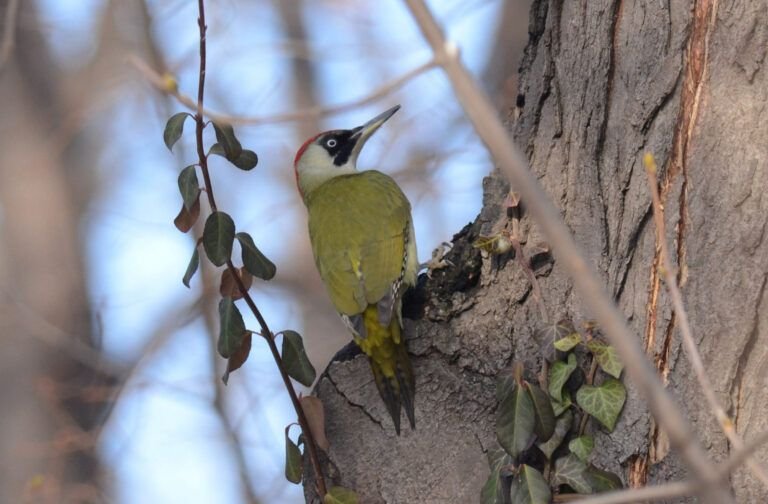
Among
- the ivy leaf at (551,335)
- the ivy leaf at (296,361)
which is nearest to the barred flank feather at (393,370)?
the ivy leaf at (296,361)

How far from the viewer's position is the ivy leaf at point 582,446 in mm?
2467

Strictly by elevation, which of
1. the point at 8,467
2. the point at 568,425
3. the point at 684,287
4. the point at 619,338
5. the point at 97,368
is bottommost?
the point at 619,338

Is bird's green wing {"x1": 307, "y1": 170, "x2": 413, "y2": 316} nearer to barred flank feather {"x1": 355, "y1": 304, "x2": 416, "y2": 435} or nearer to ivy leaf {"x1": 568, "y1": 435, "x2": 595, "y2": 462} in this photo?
barred flank feather {"x1": 355, "y1": 304, "x2": 416, "y2": 435}

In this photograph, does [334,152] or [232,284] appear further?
[334,152]

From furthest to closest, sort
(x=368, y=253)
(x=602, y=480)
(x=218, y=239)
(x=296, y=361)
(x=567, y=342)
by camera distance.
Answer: (x=368, y=253) → (x=296, y=361) → (x=218, y=239) → (x=567, y=342) → (x=602, y=480)

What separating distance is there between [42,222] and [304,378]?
3903 mm

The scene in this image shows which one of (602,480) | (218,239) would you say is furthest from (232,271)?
(602,480)

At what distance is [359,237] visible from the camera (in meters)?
3.49

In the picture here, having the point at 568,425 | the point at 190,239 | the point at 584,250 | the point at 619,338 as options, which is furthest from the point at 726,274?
the point at 190,239

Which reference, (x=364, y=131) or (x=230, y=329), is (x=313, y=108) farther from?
(x=364, y=131)

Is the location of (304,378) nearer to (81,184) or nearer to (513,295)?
(513,295)

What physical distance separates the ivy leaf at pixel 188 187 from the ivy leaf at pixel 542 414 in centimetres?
109

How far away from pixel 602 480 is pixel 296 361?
969 millimetres

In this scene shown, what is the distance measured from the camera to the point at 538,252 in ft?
8.89
